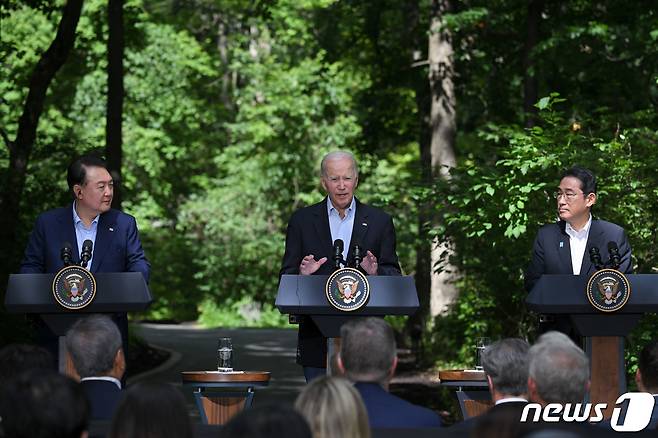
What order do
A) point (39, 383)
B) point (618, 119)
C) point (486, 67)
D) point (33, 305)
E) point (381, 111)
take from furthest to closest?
point (381, 111), point (486, 67), point (618, 119), point (33, 305), point (39, 383)

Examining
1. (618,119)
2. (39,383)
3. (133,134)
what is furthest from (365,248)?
(133,134)

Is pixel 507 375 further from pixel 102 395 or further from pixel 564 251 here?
pixel 564 251

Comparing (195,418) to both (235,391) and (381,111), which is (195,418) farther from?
(381,111)

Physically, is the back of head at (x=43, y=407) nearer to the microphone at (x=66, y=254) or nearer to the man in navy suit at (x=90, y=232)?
the microphone at (x=66, y=254)

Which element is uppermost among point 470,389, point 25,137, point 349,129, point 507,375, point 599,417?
point 349,129

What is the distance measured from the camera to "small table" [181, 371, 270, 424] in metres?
8.77

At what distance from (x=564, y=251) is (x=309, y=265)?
164 centimetres

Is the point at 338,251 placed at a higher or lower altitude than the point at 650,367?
higher

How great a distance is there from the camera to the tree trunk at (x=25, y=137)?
1841 cm

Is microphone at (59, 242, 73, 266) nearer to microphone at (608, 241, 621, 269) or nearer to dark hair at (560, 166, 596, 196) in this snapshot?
dark hair at (560, 166, 596, 196)

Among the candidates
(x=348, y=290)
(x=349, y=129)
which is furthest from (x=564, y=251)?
(x=349, y=129)

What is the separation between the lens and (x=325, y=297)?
8164 mm

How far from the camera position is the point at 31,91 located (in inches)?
767

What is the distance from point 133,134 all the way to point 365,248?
35044mm
